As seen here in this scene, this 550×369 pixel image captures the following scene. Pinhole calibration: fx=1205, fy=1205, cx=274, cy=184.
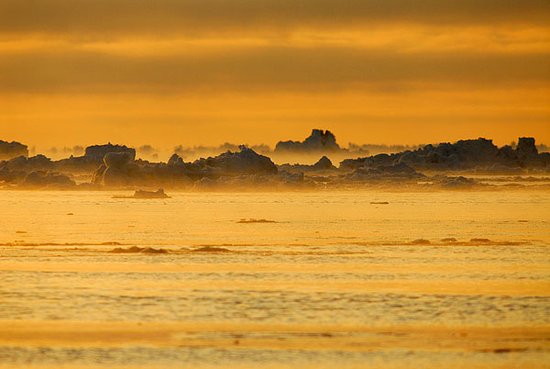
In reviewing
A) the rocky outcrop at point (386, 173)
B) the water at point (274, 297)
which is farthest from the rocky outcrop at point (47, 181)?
the water at point (274, 297)

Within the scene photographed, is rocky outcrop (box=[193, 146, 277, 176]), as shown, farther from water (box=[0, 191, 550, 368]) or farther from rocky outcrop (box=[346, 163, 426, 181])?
water (box=[0, 191, 550, 368])

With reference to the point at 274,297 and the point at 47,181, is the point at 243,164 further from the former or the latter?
the point at 274,297

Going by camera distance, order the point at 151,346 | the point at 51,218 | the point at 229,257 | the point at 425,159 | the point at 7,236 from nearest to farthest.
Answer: the point at 151,346 → the point at 229,257 → the point at 7,236 → the point at 51,218 → the point at 425,159

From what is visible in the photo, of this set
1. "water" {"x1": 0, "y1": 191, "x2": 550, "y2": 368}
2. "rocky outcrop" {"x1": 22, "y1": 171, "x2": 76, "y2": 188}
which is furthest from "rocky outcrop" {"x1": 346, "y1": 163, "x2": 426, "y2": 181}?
"water" {"x1": 0, "y1": 191, "x2": 550, "y2": 368}

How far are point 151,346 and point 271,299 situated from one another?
17.0 feet

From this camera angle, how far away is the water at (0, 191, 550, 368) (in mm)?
18219

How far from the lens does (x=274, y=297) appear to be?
78.2ft

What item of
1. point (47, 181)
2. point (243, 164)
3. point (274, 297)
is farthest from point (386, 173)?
point (274, 297)

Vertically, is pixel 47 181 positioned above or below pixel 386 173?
below

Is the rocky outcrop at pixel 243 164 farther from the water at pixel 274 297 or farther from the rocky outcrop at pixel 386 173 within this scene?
the water at pixel 274 297

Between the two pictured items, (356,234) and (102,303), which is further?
(356,234)

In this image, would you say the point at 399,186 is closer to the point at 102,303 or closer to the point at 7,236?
the point at 7,236

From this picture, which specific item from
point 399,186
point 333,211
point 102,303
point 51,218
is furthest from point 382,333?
point 399,186

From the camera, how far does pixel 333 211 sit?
6184 centimetres
